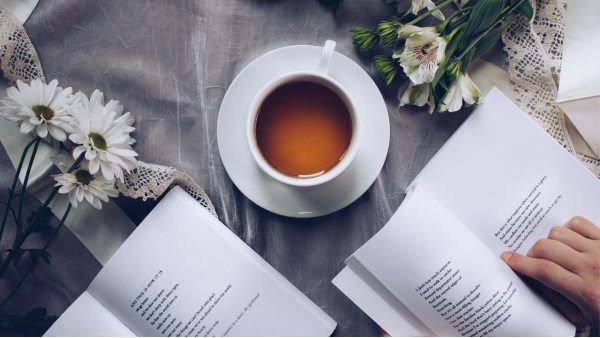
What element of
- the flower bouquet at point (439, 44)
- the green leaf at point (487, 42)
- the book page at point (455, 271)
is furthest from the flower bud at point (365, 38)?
the book page at point (455, 271)

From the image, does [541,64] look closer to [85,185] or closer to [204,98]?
[204,98]

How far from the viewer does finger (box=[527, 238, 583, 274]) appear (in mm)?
681

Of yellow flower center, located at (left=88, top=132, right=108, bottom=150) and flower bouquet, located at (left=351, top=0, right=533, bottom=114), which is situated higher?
flower bouquet, located at (left=351, top=0, right=533, bottom=114)

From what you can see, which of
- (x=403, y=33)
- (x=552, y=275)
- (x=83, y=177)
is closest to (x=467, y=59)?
(x=403, y=33)

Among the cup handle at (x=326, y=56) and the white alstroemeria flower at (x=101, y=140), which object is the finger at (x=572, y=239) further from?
the white alstroemeria flower at (x=101, y=140)

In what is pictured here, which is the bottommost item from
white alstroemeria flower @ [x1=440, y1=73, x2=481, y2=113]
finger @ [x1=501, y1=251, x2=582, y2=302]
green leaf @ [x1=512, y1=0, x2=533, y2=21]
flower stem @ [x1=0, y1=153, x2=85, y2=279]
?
flower stem @ [x1=0, y1=153, x2=85, y2=279]

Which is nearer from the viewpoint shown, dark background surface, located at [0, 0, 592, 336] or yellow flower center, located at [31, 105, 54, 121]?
yellow flower center, located at [31, 105, 54, 121]

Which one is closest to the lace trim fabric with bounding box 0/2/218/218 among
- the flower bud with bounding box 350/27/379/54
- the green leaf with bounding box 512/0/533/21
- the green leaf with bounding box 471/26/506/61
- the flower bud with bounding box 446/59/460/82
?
the flower bud with bounding box 350/27/379/54

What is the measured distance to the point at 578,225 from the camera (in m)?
0.70

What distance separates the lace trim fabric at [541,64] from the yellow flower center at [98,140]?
3.08 ft

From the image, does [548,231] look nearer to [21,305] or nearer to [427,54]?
[427,54]

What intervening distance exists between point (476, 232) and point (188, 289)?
2.28 feet

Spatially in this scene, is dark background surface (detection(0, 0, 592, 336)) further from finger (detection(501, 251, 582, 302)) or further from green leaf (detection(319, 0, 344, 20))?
finger (detection(501, 251, 582, 302))

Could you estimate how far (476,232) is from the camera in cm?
73
